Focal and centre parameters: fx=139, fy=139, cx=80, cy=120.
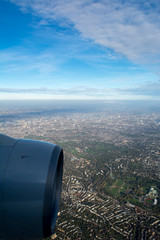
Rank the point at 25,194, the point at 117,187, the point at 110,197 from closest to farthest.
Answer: the point at 25,194
the point at 110,197
the point at 117,187

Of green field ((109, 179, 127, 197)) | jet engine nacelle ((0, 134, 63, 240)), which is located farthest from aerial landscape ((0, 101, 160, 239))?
jet engine nacelle ((0, 134, 63, 240))

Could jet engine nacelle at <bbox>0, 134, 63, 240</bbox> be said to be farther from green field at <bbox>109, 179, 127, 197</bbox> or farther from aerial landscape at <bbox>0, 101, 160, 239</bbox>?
green field at <bbox>109, 179, 127, 197</bbox>

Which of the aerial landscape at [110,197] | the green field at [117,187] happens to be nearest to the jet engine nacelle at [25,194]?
the aerial landscape at [110,197]

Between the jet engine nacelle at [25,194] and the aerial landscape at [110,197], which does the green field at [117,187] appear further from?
the jet engine nacelle at [25,194]

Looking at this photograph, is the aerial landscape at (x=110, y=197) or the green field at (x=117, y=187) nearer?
the aerial landscape at (x=110, y=197)

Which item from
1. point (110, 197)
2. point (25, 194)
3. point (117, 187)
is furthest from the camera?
point (117, 187)

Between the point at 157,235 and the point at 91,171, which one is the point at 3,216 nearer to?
the point at 157,235

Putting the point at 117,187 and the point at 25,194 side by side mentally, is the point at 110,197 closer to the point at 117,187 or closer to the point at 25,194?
the point at 117,187

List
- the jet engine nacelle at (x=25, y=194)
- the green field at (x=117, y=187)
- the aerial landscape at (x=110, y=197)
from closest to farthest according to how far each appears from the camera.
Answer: the jet engine nacelle at (x=25, y=194) < the aerial landscape at (x=110, y=197) < the green field at (x=117, y=187)

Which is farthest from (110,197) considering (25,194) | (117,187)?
(25,194)
